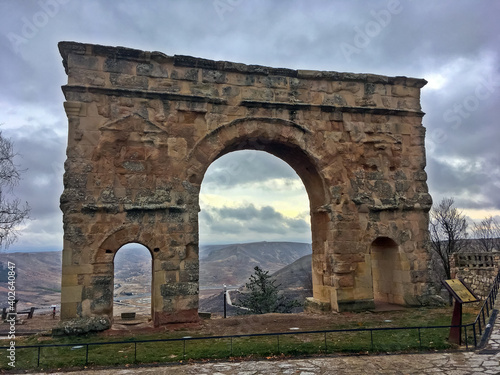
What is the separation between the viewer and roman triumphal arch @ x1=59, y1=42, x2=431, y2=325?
10.1 metres

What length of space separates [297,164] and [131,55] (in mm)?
5891

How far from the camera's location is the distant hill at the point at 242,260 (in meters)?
70.8

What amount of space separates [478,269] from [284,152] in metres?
9.11

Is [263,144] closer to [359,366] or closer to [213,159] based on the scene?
[213,159]

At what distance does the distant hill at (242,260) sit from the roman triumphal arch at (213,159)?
5499 centimetres

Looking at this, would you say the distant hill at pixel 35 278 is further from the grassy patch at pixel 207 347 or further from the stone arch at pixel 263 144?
the grassy patch at pixel 207 347

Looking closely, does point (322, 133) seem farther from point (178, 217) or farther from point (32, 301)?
point (32, 301)

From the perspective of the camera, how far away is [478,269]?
15.2 metres

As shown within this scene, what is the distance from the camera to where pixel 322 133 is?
12.0m

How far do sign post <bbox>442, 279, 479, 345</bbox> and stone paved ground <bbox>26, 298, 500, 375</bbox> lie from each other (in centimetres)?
60

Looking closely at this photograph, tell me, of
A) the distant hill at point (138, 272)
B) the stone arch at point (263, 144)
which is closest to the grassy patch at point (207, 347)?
the stone arch at point (263, 144)

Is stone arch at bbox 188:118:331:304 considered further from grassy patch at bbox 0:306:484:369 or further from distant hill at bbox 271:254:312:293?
distant hill at bbox 271:254:312:293

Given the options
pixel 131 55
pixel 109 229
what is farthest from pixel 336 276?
pixel 131 55

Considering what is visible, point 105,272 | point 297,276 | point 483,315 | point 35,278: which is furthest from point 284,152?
point 35,278
